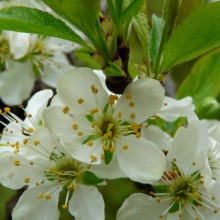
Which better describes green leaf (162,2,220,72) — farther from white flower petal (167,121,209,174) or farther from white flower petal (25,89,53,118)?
white flower petal (25,89,53,118)

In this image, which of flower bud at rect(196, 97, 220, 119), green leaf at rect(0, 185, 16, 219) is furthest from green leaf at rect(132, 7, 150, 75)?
green leaf at rect(0, 185, 16, 219)

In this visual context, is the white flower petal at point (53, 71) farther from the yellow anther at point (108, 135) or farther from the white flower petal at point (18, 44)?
the yellow anther at point (108, 135)

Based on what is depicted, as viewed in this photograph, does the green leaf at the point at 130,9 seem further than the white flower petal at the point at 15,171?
No

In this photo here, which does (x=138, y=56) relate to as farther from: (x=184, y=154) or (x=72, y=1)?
(x=72, y=1)

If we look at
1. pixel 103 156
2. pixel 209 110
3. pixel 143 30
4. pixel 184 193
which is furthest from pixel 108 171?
pixel 209 110

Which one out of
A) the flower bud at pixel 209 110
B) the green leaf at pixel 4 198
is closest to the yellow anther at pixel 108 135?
the flower bud at pixel 209 110

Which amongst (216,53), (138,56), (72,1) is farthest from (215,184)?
(138,56)

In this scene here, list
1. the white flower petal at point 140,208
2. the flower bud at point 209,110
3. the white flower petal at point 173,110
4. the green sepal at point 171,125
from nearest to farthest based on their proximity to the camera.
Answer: the white flower petal at point 140,208
the white flower petal at point 173,110
the green sepal at point 171,125
the flower bud at point 209,110

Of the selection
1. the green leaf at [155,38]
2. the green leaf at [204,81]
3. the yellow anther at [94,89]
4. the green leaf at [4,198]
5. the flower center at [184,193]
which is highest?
the green leaf at [155,38]

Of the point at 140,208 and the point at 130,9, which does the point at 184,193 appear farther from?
the point at 130,9
